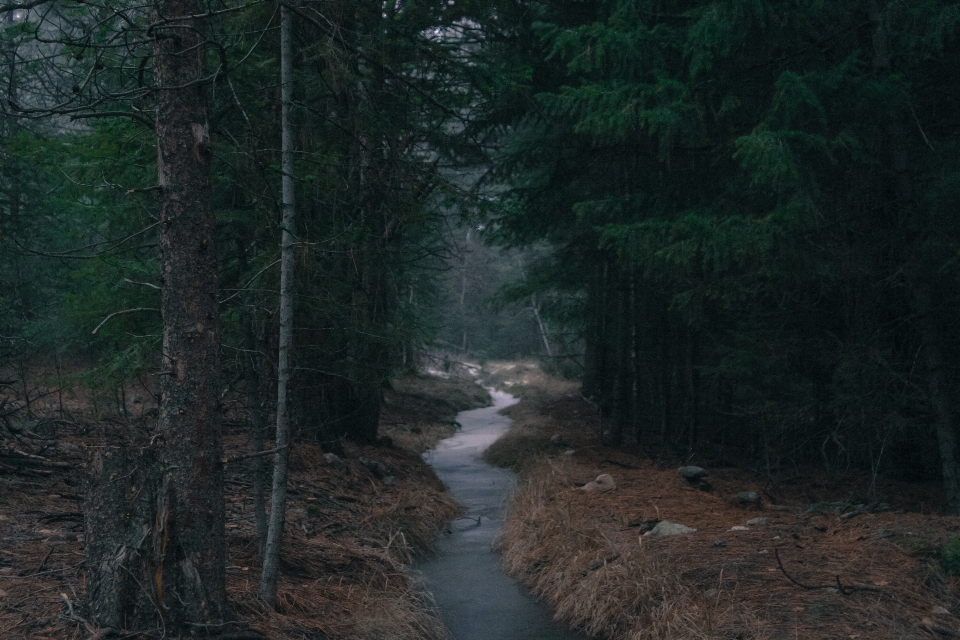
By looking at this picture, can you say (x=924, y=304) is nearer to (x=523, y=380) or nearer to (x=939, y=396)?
(x=939, y=396)

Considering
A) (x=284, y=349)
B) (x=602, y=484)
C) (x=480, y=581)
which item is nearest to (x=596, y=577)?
(x=480, y=581)

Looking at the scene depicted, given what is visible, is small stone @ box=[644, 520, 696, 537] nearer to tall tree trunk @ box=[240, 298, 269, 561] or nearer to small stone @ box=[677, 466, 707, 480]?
small stone @ box=[677, 466, 707, 480]

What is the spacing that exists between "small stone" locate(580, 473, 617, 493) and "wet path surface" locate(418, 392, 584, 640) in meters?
1.38

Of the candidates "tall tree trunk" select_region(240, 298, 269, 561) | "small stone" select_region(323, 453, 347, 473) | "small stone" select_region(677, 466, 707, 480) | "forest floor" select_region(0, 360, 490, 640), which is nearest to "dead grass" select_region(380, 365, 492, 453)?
"small stone" select_region(323, 453, 347, 473)

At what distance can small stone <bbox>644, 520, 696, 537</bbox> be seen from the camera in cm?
738

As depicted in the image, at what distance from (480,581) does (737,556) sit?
2.83 metres

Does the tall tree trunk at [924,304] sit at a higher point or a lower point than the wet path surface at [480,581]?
higher

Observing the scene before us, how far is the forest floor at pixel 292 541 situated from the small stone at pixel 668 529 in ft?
7.82

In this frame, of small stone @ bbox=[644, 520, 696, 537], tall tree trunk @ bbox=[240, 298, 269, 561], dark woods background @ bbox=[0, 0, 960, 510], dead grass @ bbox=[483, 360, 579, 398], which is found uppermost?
dark woods background @ bbox=[0, 0, 960, 510]

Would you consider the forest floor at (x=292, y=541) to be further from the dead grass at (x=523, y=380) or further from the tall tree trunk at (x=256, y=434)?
the dead grass at (x=523, y=380)

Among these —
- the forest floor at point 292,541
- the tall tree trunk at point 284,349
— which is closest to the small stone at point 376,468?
the forest floor at point 292,541

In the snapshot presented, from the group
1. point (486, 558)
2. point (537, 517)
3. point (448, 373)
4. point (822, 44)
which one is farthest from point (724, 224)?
point (448, 373)

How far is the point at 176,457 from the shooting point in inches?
167

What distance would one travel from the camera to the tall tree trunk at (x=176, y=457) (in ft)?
13.7
